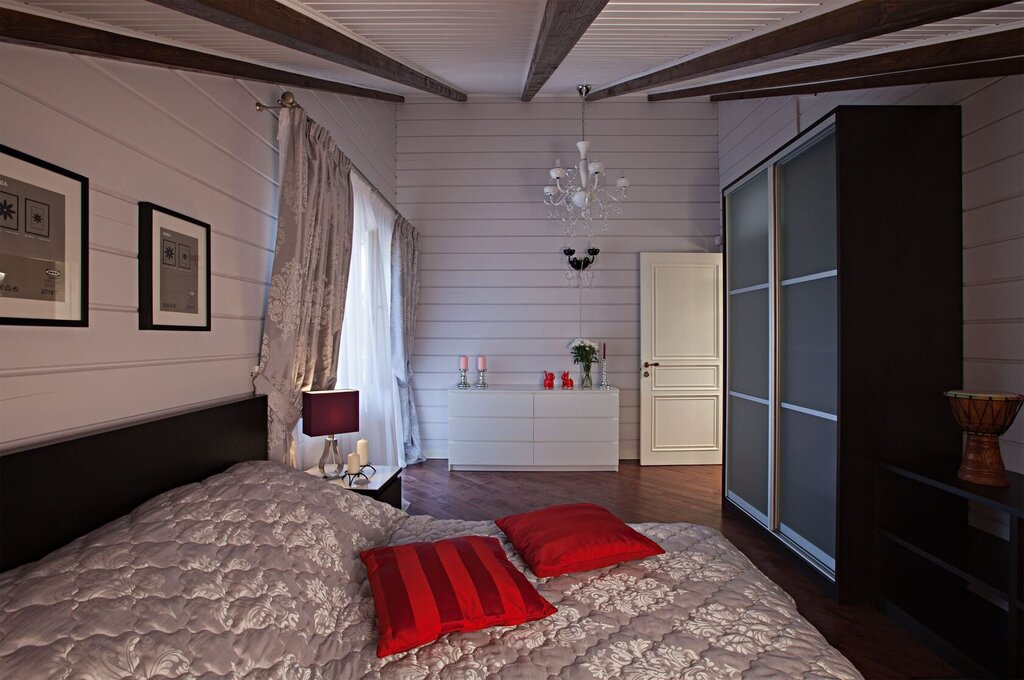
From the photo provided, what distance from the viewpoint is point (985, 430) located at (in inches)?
75.6

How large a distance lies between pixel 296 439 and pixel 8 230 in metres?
1.69

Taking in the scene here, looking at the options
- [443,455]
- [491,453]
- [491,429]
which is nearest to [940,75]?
[491,429]

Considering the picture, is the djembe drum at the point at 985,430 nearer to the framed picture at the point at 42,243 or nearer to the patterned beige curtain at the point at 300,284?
the patterned beige curtain at the point at 300,284

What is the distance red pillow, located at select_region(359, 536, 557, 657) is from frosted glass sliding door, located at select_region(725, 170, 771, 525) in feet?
7.26

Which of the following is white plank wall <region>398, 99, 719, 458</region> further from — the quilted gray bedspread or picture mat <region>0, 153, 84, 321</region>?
picture mat <region>0, 153, 84, 321</region>

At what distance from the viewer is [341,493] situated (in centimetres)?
180

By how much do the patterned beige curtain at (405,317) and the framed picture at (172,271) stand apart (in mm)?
2404

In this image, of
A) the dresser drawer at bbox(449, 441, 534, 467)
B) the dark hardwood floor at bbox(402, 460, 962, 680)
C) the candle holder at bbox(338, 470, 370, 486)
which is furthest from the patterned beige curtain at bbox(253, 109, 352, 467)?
the dresser drawer at bbox(449, 441, 534, 467)

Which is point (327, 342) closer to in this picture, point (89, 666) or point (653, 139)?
point (89, 666)

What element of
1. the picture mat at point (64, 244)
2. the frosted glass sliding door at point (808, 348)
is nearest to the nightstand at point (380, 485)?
the picture mat at point (64, 244)

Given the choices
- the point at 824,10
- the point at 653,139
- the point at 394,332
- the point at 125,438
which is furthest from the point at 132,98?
the point at 653,139

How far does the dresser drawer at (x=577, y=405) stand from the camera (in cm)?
448

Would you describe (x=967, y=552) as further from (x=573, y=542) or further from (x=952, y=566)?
(x=573, y=542)

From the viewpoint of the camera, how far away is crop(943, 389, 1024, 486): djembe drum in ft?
6.18
